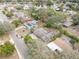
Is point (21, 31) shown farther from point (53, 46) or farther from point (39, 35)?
point (53, 46)

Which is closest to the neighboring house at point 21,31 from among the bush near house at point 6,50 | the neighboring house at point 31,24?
the neighboring house at point 31,24

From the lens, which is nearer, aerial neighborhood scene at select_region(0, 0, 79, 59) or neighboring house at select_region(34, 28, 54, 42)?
aerial neighborhood scene at select_region(0, 0, 79, 59)

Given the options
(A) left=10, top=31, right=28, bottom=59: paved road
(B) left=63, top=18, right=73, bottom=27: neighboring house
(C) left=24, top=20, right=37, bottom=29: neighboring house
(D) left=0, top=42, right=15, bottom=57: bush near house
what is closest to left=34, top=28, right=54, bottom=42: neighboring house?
(C) left=24, top=20, right=37, bottom=29: neighboring house

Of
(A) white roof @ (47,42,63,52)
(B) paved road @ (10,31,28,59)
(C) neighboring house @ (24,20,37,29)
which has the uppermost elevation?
(C) neighboring house @ (24,20,37,29)

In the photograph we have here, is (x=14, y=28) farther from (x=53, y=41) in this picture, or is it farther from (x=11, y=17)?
(x=53, y=41)

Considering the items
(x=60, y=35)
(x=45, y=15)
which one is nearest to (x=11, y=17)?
(x=45, y=15)

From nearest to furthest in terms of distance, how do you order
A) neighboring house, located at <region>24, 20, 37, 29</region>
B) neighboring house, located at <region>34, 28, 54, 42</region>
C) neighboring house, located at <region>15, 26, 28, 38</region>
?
1. neighboring house, located at <region>34, 28, 54, 42</region>
2. neighboring house, located at <region>15, 26, 28, 38</region>
3. neighboring house, located at <region>24, 20, 37, 29</region>

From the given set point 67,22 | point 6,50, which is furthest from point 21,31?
point 67,22

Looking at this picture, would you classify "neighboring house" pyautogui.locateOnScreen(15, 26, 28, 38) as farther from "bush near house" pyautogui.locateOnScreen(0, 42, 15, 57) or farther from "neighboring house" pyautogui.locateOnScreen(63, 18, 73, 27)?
"neighboring house" pyautogui.locateOnScreen(63, 18, 73, 27)
